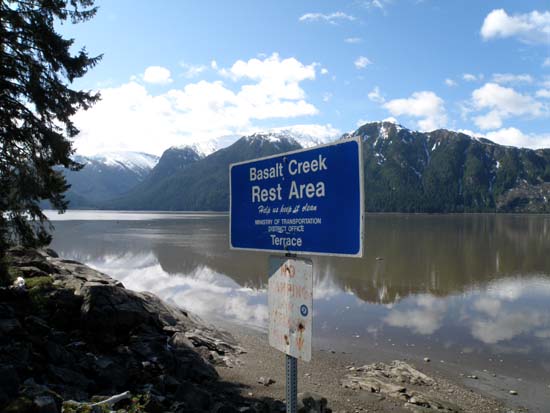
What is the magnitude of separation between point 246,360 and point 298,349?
12.5 m

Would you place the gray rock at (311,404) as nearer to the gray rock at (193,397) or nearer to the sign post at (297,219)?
the gray rock at (193,397)

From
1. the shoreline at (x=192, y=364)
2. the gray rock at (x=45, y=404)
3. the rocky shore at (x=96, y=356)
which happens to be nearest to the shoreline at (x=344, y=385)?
the shoreline at (x=192, y=364)

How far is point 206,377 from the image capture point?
445 inches

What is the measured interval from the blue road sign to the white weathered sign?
0.52 ft

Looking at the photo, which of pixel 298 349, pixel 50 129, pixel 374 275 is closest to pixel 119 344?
pixel 50 129

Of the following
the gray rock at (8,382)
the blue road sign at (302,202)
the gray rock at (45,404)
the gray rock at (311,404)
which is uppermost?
the blue road sign at (302,202)

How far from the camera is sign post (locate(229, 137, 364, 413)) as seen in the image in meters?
3.18

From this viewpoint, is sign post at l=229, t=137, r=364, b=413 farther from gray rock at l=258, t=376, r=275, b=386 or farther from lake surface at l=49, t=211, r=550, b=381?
lake surface at l=49, t=211, r=550, b=381

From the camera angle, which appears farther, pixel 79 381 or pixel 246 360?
pixel 246 360

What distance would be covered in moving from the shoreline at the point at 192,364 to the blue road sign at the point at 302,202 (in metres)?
4.77

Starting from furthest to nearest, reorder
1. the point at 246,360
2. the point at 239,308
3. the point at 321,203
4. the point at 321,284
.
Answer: the point at 321,284 < the point at 239,308 < the point at 246,360 < the point at 321,203

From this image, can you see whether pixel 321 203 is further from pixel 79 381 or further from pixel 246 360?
pixel 246 360

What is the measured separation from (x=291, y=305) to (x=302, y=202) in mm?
942

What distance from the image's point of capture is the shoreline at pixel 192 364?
28.8ft
